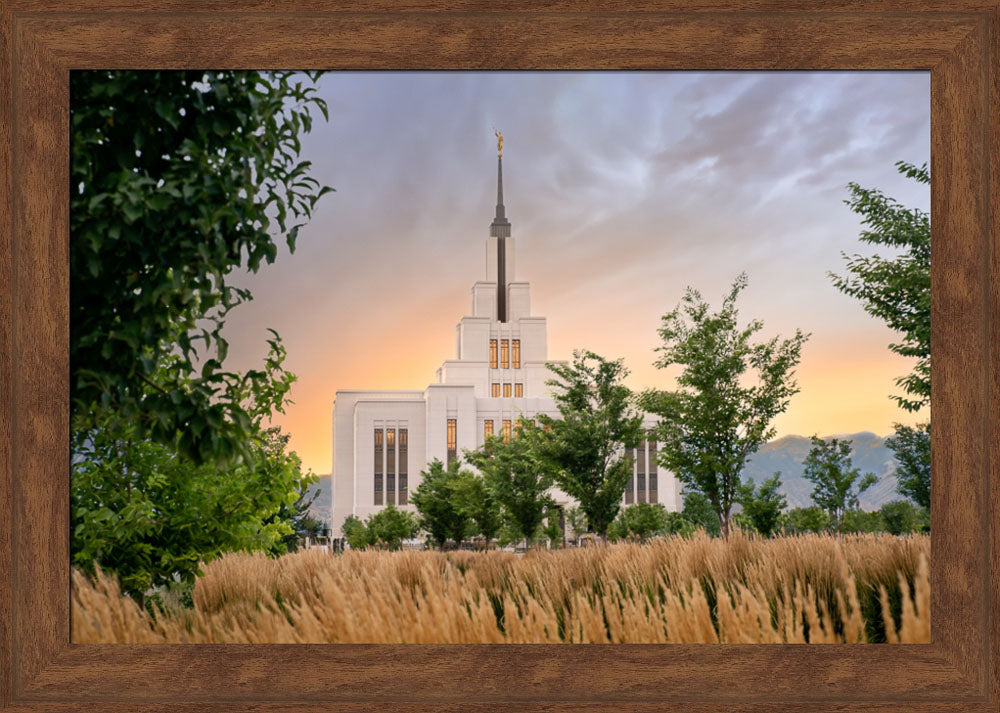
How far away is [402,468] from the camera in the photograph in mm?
4352

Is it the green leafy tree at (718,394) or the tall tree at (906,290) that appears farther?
the green leafy tree at (718,394)

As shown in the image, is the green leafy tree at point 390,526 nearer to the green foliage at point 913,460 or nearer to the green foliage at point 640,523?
the green foliage at point 640,523

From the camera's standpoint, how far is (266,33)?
11.3 feet

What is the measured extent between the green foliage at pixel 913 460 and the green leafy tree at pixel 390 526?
2485mm

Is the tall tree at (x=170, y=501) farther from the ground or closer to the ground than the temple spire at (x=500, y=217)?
closer to the ground

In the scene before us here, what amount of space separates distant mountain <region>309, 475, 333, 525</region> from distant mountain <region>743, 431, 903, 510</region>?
90.7 inches

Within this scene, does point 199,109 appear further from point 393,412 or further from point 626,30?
point 626,30

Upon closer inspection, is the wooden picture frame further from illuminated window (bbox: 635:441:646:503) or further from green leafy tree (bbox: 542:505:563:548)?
illuminated window (bbox: 635:441:646:503)

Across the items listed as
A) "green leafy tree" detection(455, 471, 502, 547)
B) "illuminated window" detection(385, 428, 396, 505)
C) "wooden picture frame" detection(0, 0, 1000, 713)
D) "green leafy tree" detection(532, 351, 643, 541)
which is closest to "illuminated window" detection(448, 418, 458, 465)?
"green leafy tree" detection(455, 471, 502, 547)

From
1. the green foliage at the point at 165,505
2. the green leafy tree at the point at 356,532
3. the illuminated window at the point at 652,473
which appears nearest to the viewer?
the green foliage at the point at 165,505

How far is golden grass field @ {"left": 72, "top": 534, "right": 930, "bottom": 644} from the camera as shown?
3.39m

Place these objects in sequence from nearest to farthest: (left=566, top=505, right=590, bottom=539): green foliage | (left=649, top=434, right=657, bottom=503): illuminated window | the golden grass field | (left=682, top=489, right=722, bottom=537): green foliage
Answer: the golden grass field
(left=682, top=489, right=722, bottom=537): green foliage
(left=566, top=505, right=590, bottom=539): green foliage
(left=649, top=434, right=657, bottom=503): illuminated window

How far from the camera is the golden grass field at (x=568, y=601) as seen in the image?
3393 millimetres

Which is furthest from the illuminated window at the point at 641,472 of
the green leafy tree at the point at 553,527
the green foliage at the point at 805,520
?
the green foliage at the point at 805,520
